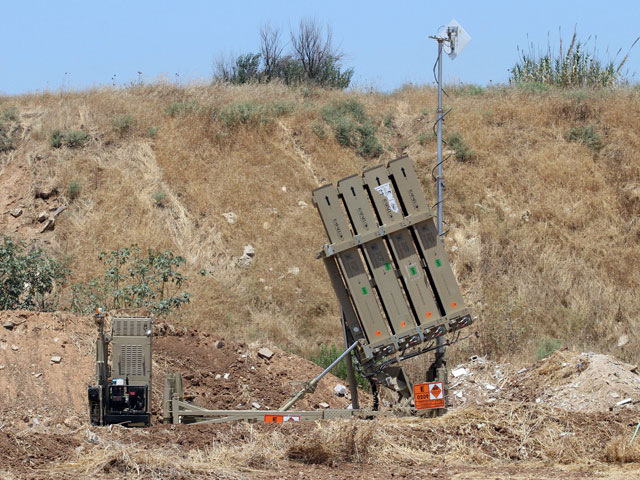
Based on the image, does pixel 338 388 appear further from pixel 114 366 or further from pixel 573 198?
pixel 573 198

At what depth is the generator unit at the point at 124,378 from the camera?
10.1 meters

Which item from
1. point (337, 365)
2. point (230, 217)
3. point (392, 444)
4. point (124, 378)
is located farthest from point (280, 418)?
point (230, 217)

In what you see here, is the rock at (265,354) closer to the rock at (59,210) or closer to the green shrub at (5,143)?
the rock at (59,210)

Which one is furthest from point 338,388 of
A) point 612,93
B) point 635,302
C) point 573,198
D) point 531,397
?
point 612,93

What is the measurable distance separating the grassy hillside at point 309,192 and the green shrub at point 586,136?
0.16 ft

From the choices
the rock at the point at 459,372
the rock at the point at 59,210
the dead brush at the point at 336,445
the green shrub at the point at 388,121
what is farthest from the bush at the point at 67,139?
the dead brush at the point at 336,445

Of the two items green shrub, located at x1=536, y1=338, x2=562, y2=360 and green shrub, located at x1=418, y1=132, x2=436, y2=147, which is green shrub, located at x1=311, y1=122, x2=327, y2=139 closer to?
green shrub, located at x1=418, y1=132, x2=436, y2=147

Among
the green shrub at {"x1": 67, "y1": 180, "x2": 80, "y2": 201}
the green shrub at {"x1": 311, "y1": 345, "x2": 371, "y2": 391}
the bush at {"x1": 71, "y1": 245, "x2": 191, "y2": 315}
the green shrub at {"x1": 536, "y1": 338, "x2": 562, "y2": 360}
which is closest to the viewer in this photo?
the green shrub at {"x1": 311, "y1": 345, "x2": 371, "y2": 391}

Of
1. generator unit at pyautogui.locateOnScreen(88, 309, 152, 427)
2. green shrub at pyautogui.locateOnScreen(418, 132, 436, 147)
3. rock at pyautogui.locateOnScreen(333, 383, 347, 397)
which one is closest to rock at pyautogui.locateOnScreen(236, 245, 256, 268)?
green shrub at pyautogui.locateOnScreen(418, 132, 436, 147)

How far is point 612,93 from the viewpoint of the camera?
93.2ft

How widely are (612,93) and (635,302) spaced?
35.9 feet

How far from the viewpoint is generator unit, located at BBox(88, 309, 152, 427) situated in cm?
1013

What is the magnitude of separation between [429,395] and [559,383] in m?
3.42

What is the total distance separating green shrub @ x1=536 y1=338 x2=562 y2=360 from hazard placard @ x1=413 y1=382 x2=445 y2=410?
217 inches
